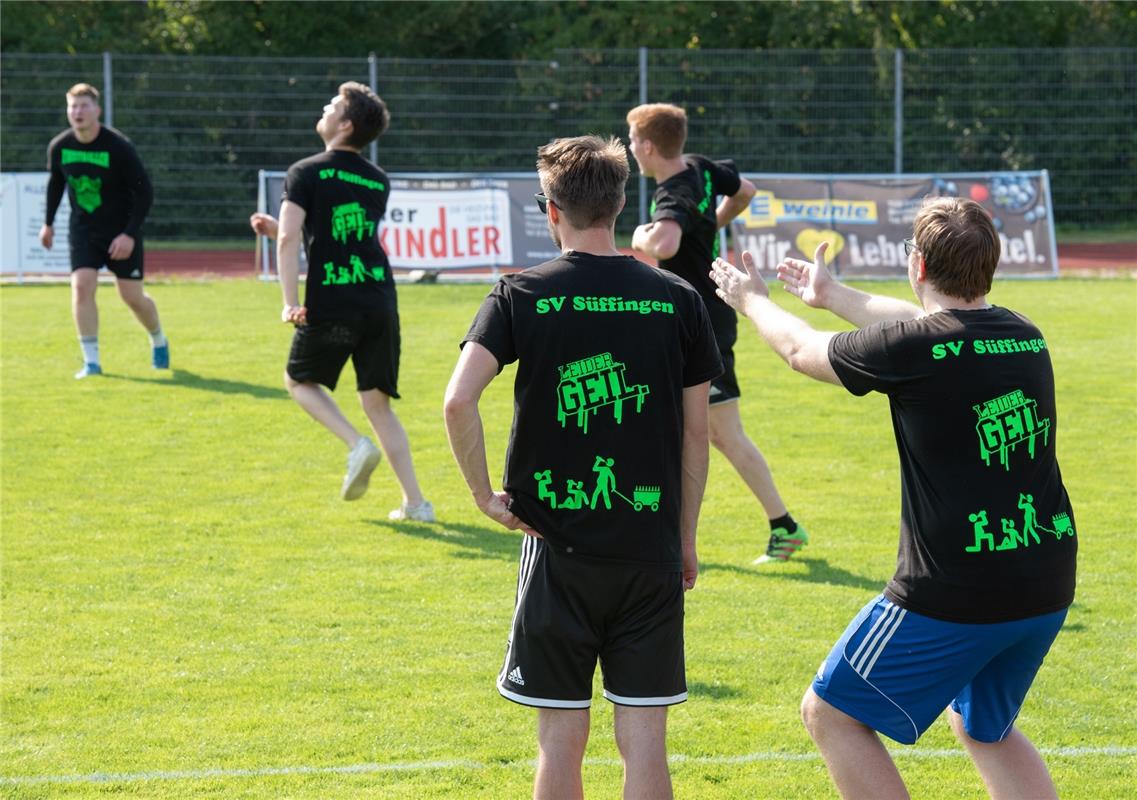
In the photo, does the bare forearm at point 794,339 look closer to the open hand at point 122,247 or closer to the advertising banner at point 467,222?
the open hand at point 122,247

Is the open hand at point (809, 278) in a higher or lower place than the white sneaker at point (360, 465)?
higher

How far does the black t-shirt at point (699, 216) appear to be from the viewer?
249 inches

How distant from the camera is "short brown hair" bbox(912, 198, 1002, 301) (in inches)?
131

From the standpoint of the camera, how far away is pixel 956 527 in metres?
3.29

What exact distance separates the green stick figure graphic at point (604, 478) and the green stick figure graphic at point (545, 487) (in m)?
0.10

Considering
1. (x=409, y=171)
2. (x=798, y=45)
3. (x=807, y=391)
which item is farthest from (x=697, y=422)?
(x=798, y=45)

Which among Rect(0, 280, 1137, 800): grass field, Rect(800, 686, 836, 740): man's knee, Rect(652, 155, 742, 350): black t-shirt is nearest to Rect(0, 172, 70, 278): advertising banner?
Rect(0, 280, 1137, 800): grass field

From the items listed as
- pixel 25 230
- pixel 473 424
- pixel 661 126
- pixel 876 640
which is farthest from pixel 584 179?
pixel 25 230

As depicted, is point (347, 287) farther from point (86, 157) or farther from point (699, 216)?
point (86, 157)

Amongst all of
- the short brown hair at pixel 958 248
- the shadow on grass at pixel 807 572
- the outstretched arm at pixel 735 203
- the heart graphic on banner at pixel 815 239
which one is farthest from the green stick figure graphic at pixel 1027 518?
the heart graphic on banner at pixel 815 239

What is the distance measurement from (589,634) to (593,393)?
0.59 metres

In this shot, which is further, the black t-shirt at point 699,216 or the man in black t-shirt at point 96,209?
the man in black t-shirt at point 96,209

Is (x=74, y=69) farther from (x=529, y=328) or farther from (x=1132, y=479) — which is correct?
(x=529, y=328)

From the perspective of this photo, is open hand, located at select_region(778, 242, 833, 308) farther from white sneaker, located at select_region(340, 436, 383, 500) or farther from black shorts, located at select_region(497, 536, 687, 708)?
white sneaker, located at select_region(340, 436, 383, 500)
